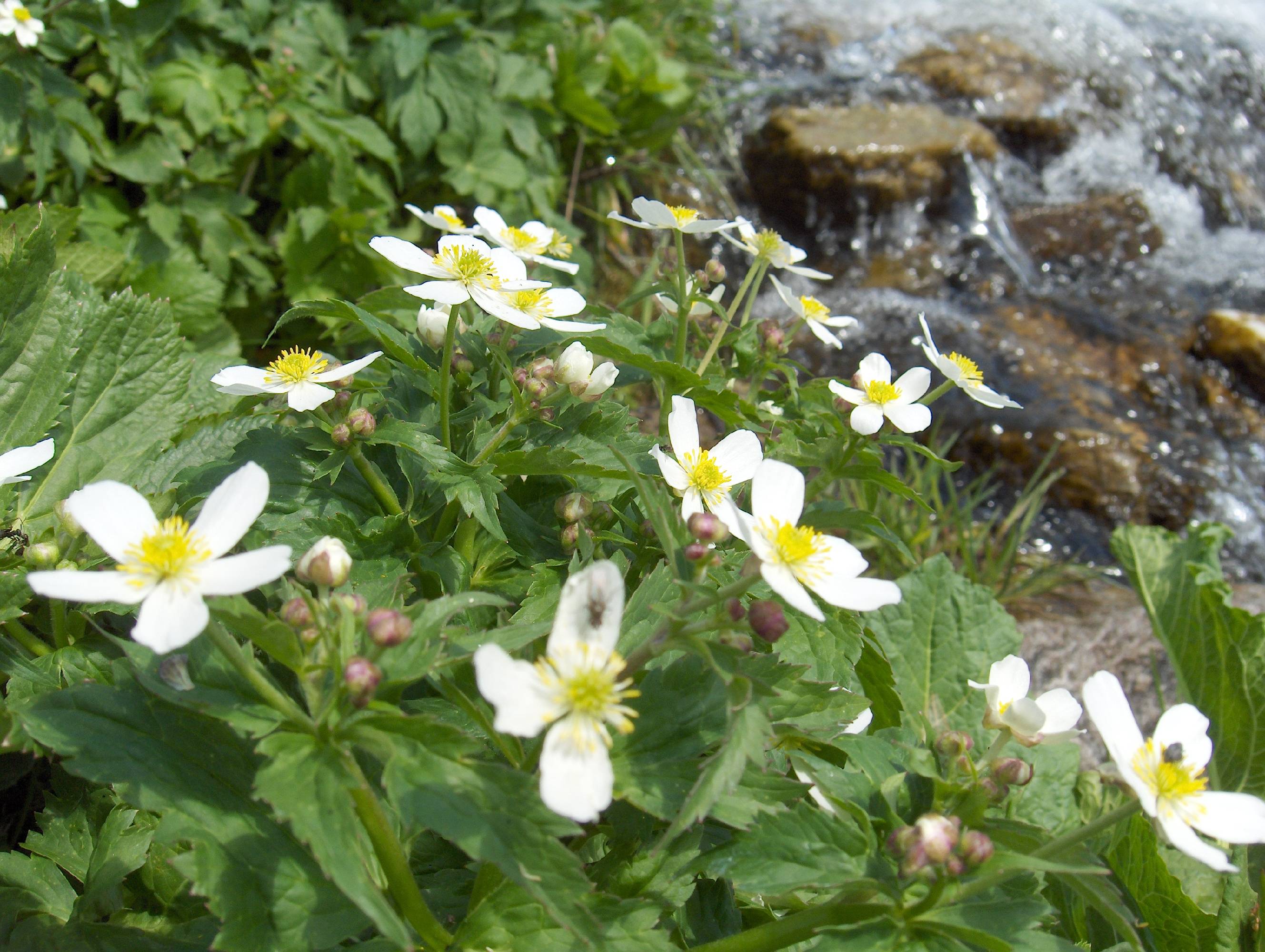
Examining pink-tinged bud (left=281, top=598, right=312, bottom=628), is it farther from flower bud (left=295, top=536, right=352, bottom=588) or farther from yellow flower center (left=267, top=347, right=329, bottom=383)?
yellow flower center (left=267, top=347, right=329, bottom=383)

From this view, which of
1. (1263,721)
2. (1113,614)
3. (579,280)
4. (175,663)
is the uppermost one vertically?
(175,663)

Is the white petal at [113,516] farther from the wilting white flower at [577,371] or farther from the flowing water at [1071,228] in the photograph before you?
the flowing water at [1071,228]

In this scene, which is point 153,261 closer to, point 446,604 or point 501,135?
point 501,135

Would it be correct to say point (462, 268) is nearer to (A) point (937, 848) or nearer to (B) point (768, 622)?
(B) point (768, 622)

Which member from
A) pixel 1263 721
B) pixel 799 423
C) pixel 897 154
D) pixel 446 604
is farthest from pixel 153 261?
pixel 897 154

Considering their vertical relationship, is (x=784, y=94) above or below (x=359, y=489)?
below

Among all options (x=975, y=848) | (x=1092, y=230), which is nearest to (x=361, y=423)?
(x=975, y=848)

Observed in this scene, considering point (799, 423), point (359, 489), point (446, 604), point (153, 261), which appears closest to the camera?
point (446, 604)

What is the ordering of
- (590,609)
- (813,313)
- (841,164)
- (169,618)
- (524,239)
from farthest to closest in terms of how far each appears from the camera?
1. (841,164)
2. (813,313)
3. (524,239)
4. (590,609)
5. (169,618)
